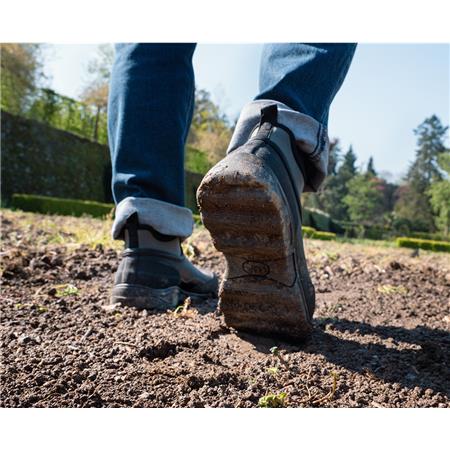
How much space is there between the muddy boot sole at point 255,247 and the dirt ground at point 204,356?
0.26ft

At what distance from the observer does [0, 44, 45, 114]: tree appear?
14445 millimetres

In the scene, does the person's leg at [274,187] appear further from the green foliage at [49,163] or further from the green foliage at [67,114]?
the green foliage at [67,114]

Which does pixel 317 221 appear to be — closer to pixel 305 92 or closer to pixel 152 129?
pixel 152 129

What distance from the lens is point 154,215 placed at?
4.92 ft

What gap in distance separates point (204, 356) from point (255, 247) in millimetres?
269

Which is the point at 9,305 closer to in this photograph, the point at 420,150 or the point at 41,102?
the point at 41,102

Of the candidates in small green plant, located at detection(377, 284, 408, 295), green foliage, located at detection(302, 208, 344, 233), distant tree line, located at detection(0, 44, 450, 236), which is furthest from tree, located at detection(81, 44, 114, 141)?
small green plant, located at detection(377, 284, 408, 295)

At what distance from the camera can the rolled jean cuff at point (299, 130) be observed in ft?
4.07

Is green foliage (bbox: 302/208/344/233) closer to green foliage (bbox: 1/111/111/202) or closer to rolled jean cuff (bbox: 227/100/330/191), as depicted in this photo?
green foliage (bbox: 1/111/111/202)

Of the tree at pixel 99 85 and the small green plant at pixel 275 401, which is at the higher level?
the tree at pixel 99 85

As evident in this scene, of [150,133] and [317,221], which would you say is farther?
[317,221]

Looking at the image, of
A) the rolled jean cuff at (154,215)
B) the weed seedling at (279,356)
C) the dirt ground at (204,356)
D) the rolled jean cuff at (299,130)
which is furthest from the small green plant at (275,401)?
the rolled jean cuff at (154,215)

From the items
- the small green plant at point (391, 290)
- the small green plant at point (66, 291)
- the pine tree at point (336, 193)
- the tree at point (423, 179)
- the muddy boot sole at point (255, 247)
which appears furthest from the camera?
the pine tree at point (336, 193)

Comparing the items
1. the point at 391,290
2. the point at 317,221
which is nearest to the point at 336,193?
the point at 317,221
